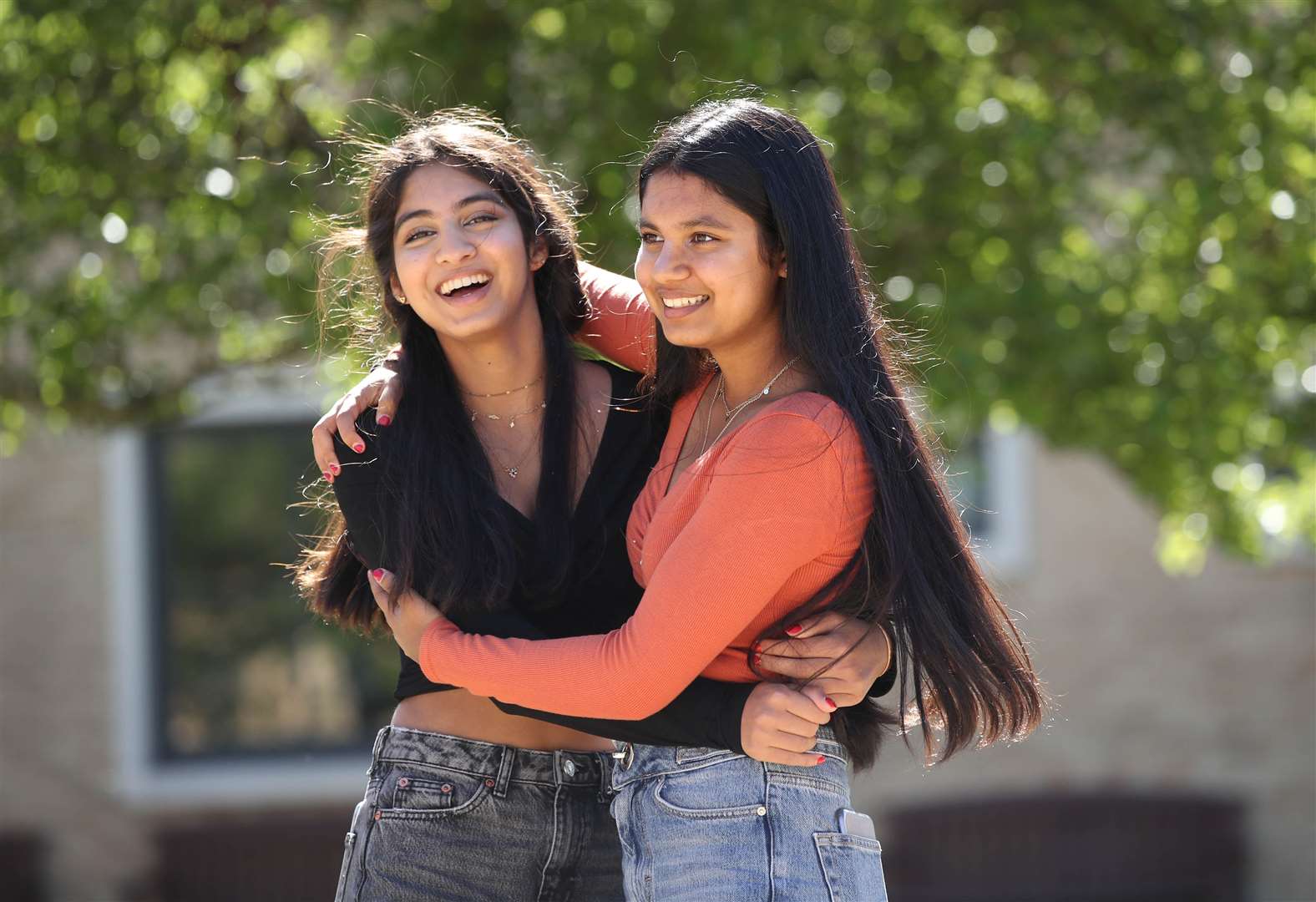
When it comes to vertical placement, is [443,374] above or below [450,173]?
below

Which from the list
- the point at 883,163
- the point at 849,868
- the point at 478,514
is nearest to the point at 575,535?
the point at 478,514

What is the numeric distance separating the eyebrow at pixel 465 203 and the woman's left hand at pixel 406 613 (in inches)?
24.1

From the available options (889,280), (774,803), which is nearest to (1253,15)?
(889,280)

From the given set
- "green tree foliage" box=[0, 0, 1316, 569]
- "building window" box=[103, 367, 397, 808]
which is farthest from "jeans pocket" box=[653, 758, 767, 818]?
"building window" box=[103, 367, 397, 808]

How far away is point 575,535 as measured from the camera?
8.40ft

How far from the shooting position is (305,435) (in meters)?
8.56

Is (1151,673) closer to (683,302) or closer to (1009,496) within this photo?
(1009,496)

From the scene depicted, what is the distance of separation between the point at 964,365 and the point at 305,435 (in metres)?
5.33

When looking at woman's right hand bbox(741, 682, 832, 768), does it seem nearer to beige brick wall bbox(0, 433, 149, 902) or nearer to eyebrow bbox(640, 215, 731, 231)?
eyebrow bbox(640, 215, 731, 231)

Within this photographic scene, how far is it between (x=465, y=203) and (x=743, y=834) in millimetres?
1167

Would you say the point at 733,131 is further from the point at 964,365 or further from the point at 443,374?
the point at 964,365

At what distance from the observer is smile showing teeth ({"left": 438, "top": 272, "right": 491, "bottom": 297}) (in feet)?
8.48

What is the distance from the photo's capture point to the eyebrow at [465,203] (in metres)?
2.63

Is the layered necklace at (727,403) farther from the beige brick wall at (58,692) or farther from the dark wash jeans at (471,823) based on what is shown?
the beige brick wall at (58,692)
